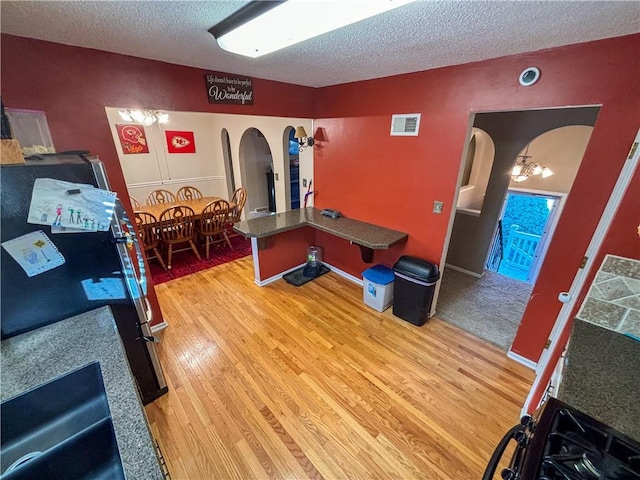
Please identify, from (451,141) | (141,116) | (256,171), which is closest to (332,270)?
(451,141)

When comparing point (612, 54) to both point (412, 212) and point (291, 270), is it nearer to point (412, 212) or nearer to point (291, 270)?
point (412, 212)

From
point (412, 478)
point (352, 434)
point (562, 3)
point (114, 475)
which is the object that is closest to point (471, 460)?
point (412, 478)

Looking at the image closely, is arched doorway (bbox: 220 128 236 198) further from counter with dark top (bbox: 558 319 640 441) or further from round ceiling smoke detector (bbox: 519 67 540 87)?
counter with dark top (bbox: 558 319 640 441)

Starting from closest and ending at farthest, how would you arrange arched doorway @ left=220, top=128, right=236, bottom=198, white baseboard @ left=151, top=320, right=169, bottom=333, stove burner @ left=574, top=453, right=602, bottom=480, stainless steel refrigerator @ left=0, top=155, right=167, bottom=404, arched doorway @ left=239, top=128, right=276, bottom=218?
stove burner @ left=574, top=453, right=602, bottom=480
stainless steel refrigerator @ left=0, top=155, right=167, bottom=404
white baseboard @ left=151, top=320, right=169, bottom=333
arched doorway @ left=239, top=128, right=276, bottom=218
arched doorway @ left=220, top=128, right=236, bottom=198

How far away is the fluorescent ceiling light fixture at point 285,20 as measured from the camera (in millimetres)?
929

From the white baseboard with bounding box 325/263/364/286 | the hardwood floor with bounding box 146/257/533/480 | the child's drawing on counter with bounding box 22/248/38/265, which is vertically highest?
the child's drawing on counter with bounding box 22/248/38/265

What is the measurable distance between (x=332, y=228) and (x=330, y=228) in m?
0.02

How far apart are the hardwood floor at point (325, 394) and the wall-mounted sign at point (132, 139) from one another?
3.38 meters

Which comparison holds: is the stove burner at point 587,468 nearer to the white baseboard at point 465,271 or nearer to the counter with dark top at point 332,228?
the counter with dark top at point 332,228

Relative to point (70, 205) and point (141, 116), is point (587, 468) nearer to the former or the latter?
point (70, 205)

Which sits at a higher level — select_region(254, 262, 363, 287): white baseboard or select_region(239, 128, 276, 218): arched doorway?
select_region(239, 128, 276, 218): arched doorway

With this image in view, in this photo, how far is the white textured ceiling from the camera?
43.2 inches

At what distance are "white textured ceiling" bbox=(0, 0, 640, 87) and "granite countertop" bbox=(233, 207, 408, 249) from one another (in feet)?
4.88

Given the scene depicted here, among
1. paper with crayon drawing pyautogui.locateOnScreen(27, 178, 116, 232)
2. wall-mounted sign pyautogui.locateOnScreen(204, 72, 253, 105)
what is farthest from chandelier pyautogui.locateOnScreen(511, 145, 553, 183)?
paper with crayon drawing pyautogui.locateOnScreen(27, 178, 116, 232)
